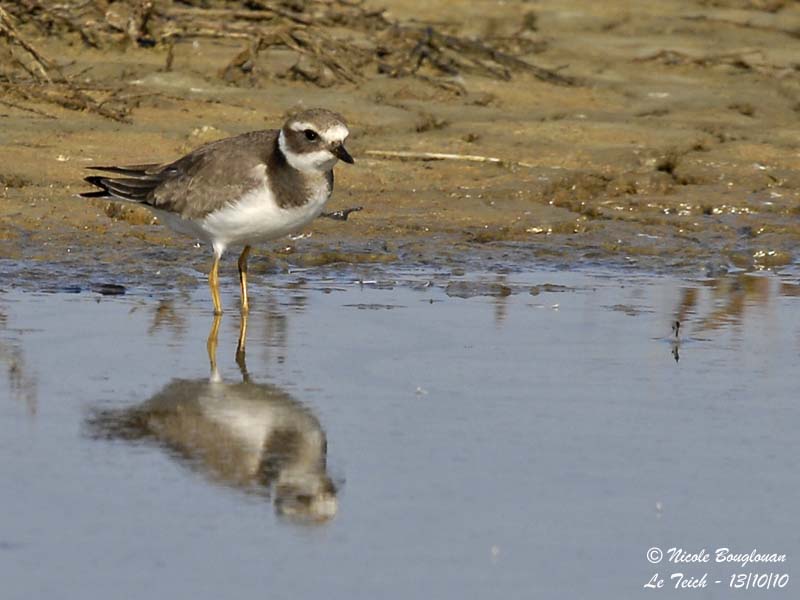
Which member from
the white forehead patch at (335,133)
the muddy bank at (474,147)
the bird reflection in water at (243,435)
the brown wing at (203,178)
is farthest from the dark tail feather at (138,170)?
the bird reflection in water at (243,435)

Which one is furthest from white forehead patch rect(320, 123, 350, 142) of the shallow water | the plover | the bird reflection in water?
the bird reflection in water

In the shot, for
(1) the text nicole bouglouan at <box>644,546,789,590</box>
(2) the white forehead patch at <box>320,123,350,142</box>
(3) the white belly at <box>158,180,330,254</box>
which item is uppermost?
(2) the white forehead patch at <box>320,123,350,142</box>

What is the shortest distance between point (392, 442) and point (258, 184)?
2.49 m

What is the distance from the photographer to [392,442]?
18.1 feet

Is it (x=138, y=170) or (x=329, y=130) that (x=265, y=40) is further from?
(x=329, y=130)

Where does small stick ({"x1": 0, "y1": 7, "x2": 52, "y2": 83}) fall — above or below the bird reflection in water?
above

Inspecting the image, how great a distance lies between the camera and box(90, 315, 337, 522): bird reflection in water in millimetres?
4984

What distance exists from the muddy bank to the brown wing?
1.42 feet

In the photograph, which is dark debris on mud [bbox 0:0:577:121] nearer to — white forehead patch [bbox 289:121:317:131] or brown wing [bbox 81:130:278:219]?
brown wing [bbox 81:130:278:219]

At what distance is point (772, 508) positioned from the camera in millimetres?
4891

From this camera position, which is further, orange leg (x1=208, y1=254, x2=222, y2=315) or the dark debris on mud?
the dark debris on mud

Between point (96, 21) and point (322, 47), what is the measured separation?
160cm

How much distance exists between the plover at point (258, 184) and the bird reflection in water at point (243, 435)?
1454 mm

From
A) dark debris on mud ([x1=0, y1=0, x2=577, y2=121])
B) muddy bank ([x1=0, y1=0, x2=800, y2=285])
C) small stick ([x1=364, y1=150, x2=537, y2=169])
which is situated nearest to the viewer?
muddy bank ([x1=0, y1=0, x2=800, y2=285])
